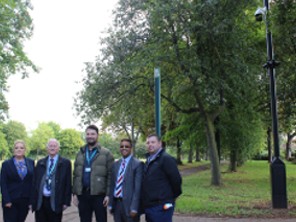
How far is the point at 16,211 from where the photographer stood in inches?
227

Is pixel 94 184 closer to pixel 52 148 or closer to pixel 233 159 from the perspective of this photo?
pixel 52 148

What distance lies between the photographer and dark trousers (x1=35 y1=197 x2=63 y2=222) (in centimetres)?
549

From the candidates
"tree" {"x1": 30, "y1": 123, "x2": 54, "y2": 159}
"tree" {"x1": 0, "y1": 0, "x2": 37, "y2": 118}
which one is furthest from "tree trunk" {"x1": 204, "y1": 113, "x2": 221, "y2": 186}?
"tree" {"x1": 30, "y1": 123, "x2": 54, "y2": 159}

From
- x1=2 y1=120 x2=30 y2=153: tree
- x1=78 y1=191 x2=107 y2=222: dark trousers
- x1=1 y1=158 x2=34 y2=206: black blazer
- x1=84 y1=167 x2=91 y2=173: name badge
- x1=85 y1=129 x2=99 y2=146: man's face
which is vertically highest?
x1=2 y1=120 x2=30 y2=153: tree

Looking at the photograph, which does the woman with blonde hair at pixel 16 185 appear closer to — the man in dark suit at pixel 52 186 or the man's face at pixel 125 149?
the man in dark suit at pixel 52 186

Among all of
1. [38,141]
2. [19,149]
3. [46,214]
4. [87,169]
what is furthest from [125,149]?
[38,141]

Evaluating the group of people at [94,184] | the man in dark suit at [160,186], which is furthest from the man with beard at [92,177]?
the man in dark suit at [160,186]

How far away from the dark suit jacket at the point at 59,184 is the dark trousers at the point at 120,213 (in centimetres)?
96

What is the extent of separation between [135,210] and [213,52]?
10903 millimetres

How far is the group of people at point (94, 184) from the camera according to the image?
470cm

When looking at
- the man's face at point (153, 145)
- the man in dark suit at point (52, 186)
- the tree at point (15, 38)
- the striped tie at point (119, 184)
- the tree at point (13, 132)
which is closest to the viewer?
the man's face at point (153, 145)

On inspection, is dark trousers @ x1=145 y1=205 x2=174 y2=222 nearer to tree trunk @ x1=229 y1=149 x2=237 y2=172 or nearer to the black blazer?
the black blazer

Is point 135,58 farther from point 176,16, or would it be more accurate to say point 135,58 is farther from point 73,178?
point 73,178

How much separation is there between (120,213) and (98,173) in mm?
748
